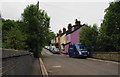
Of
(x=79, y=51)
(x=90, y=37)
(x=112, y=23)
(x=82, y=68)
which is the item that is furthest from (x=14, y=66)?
(x=79, y=51)

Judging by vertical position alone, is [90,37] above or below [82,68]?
above

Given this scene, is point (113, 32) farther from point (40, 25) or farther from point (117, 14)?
point (40, 25)

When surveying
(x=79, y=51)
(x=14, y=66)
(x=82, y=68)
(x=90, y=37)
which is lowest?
(x=82, y=68)

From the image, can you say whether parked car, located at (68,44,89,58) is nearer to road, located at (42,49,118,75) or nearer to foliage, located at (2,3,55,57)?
foliage, located at (2,3,55,57)

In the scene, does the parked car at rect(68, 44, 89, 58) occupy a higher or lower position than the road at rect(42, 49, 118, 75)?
higher

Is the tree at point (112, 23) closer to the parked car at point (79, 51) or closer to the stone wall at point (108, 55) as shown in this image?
the stone wall at point (108, 55)

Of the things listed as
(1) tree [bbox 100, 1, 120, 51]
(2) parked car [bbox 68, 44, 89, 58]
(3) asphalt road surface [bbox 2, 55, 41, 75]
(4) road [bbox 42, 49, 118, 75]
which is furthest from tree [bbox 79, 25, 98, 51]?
(3) asphalt road surface [bbox 2, 55, 41, 75]

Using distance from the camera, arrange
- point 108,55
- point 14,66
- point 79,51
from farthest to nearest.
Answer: point 79,51 → point 108,55 → point 14,66

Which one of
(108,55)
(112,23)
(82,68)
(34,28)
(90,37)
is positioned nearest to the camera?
(82,68)

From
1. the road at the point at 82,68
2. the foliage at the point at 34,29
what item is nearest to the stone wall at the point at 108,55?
the road at the point at 82,68

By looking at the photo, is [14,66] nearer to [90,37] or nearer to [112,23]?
[112,23]

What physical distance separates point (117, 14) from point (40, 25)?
20.6 meters

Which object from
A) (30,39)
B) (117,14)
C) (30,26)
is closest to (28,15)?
(30,26)

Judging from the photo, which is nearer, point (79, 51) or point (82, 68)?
point (82, 68)
